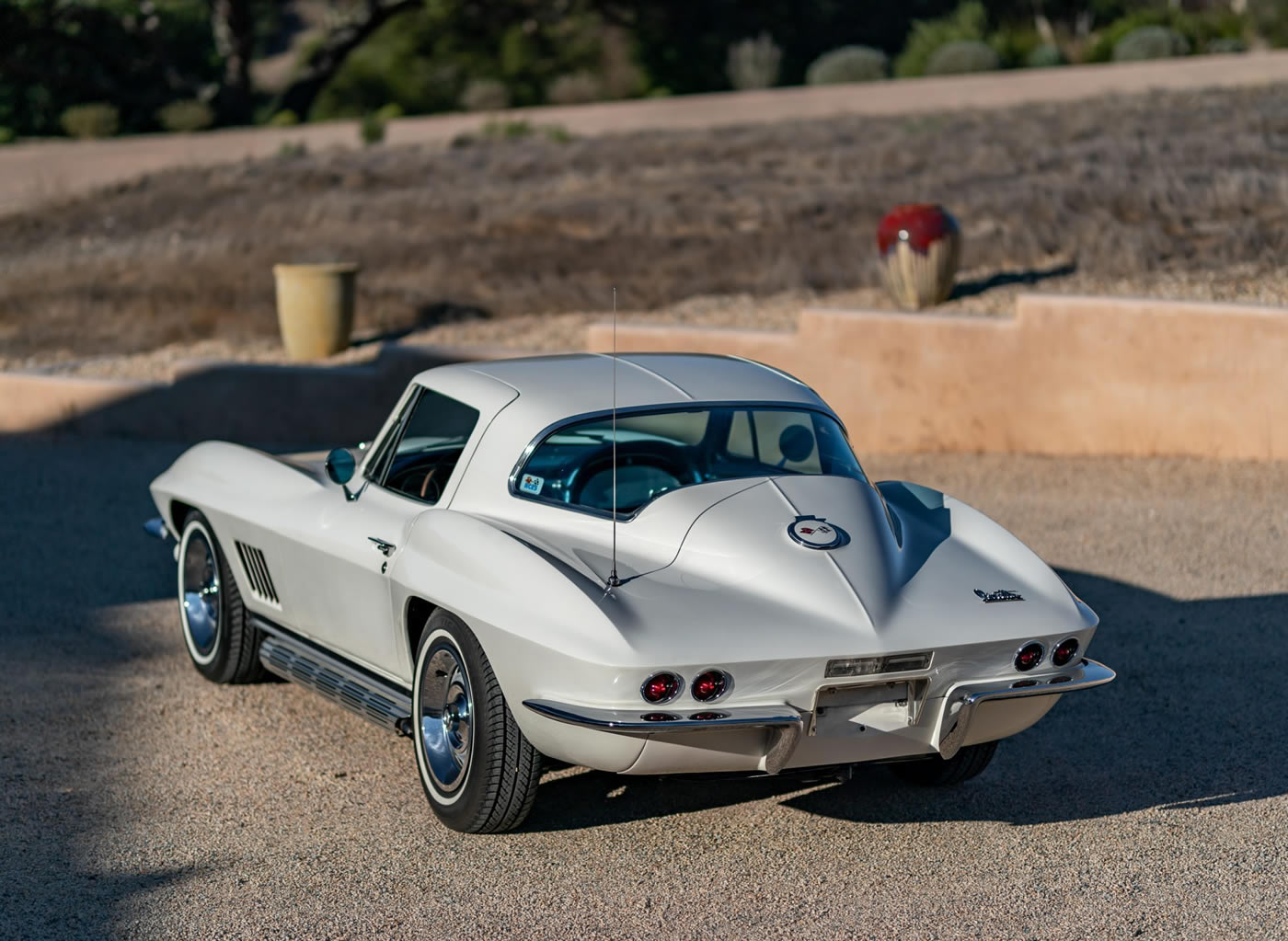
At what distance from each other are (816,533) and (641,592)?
614 mm

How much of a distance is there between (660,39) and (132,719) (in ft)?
117

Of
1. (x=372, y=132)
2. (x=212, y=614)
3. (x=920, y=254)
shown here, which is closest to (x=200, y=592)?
(x=212, y=614)

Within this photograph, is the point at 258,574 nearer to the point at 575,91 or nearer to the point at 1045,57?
the point at 1045,57

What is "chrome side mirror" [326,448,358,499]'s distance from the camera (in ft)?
18.6

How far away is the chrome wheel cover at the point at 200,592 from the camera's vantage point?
6406 mm

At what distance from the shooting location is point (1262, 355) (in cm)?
992

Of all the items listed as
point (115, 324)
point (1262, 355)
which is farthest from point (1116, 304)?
point (115, 324)

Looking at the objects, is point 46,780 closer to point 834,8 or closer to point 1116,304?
point 1116,304

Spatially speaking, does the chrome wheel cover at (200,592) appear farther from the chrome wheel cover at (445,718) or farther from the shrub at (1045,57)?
the shrub at (1045,57)

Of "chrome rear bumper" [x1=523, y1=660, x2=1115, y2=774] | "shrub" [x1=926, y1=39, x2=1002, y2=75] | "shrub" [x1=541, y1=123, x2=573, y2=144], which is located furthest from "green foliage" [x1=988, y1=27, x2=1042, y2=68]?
"chrome rear bumper" [x1=523, y1=660, x2=1115, y2=774]

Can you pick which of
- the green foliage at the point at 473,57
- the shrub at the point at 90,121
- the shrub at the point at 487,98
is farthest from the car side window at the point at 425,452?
the green foliage at the point at 473,57

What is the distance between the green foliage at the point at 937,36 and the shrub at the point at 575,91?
7.48 m

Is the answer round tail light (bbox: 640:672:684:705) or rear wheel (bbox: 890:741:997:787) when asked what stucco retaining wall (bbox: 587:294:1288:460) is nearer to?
rear wheel (bbox: 890:741:997:787)

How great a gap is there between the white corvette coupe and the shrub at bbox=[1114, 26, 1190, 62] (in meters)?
26.2
